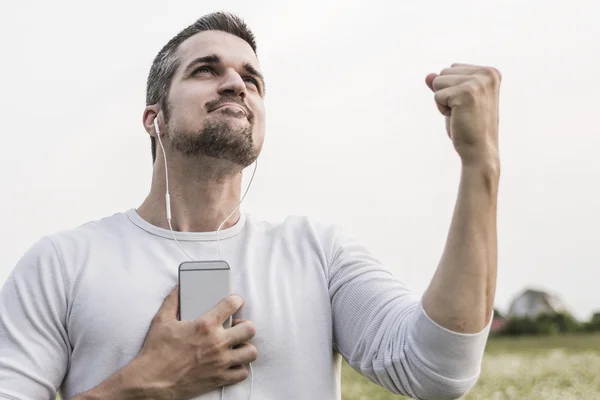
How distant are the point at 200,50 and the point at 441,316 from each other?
1.74 meters

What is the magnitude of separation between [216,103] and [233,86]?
0.34 feet

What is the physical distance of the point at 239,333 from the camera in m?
2.80

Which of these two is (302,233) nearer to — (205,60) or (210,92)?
(210,92)

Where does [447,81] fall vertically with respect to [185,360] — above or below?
above

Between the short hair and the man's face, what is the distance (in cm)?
10

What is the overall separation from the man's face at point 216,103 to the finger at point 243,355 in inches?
34.2

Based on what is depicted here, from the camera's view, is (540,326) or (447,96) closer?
(447,96)

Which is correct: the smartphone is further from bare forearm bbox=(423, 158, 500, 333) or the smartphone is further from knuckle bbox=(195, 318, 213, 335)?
bare forearm bbox=(423, 158, 500, 333)

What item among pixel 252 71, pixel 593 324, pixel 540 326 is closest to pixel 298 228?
pixel 252 71

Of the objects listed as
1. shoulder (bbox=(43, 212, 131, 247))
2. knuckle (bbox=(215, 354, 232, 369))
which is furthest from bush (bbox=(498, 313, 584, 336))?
knuckle (bbox=(215, 354, 232, 369))

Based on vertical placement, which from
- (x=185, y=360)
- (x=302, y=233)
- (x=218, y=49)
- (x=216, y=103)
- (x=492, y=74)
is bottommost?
(x=185, y=360)

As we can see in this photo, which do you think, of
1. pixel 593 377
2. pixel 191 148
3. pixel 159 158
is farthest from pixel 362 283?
pixel 593 377

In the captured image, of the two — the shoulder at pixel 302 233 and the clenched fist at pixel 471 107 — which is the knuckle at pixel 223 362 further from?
the clenched fist at pixel 471 107

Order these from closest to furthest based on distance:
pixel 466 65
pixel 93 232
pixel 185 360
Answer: pixel 466 65 → pixel 185 360 → pixel 93 232
